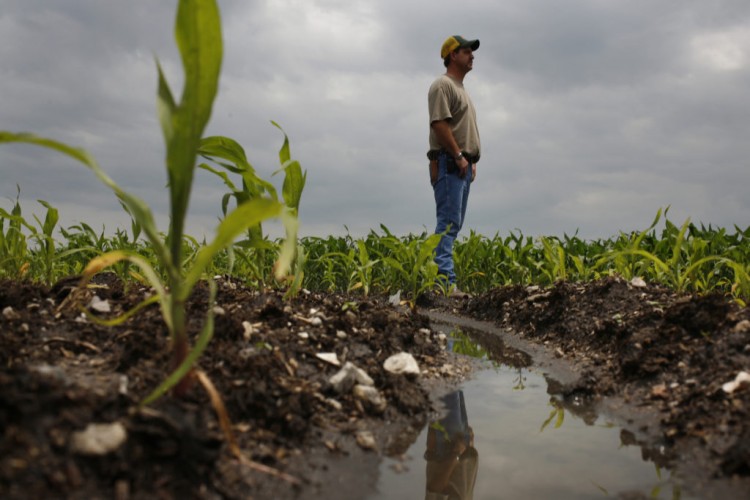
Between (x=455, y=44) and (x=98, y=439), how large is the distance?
18.6 ft

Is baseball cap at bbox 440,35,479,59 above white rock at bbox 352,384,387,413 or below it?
above

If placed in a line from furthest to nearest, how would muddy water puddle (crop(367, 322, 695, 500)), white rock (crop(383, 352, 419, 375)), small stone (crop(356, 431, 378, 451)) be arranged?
white rock (crop(383, 352, 419, 375)) < small stone (crop(356, 431, 378, 451)) < muddy water puddle (crop(367, 322, 695, 500))

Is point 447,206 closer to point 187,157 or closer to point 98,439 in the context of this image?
point 187,157

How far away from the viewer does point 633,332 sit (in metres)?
2.94

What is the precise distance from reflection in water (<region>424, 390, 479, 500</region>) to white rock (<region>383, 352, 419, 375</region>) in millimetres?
211

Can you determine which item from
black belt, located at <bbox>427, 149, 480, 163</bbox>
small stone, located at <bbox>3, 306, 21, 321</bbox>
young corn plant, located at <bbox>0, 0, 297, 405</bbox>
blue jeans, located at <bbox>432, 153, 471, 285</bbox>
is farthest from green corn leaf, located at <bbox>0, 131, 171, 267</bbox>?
black belt, located at <bbox>427, 149, 480, 163</bbox>

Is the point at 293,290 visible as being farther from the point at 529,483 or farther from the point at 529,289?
the point at 529,289

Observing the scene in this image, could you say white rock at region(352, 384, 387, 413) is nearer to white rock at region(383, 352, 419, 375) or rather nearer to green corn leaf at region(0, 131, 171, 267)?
white rock at region(383, 352, 419, 375)

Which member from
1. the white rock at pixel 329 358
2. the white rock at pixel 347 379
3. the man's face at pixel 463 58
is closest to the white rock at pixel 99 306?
the white rock at pixel 329 358

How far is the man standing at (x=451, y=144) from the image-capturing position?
5.48 metres

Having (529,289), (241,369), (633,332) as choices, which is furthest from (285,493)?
(529,289)

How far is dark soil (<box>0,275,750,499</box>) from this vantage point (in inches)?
44.8

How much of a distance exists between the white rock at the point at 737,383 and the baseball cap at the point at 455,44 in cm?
477

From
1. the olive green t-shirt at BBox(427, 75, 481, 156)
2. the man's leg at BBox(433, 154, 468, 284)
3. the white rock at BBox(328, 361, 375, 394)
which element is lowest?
the white rock at BBox(328, 361, 375, 394)
